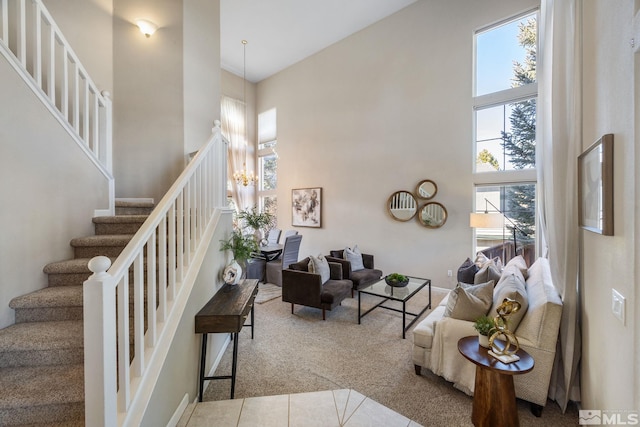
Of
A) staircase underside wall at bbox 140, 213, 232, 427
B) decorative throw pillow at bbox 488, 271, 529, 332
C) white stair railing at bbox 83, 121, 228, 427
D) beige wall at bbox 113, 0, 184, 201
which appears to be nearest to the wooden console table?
staircase underside wall at bbox 140, 213, 232, 427

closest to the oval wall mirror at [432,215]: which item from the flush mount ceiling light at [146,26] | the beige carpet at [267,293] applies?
the beige carpet at [267,293]

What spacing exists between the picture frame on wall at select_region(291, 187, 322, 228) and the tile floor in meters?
4.75

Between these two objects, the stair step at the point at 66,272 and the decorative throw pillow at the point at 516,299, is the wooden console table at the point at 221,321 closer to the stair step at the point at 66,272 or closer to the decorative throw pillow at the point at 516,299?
the stair step at the point at 66,272

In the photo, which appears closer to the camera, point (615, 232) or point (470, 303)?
point (615, 232)

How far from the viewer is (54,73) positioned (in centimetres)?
248

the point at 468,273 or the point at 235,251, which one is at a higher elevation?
the point at 235,251

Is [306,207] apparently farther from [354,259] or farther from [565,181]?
[565,181]

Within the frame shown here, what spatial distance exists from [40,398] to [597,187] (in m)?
3.30

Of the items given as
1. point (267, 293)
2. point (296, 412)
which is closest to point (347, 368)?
point (296, 412)

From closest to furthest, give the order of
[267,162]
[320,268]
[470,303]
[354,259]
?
[470,303] < [320,268] < [354,259] < [267,162]

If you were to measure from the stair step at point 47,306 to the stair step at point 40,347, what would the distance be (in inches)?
5.6

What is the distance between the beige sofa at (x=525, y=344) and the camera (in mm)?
1946

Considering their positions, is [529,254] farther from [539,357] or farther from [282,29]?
[282,29]

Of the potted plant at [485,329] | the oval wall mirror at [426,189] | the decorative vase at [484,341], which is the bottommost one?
the decorative vase at [484,341]
